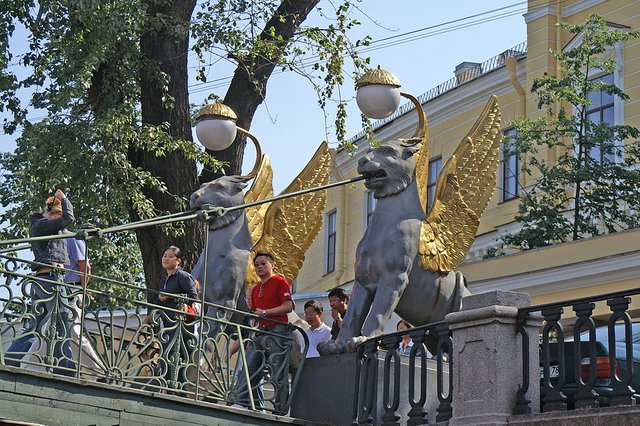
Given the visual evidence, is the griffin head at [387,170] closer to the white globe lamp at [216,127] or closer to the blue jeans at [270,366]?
the white globe lamp at [216,127]

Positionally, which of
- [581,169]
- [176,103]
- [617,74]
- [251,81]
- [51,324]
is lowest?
[51,324]

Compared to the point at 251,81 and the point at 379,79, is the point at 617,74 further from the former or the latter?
the point at 379,79

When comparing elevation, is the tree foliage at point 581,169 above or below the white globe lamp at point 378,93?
above

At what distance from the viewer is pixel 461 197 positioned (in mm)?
14164

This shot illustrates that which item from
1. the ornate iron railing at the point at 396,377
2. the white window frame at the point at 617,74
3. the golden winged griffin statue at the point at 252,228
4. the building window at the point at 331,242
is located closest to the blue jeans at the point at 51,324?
the golden winged griffin statue at the point at 252,228

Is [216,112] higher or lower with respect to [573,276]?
lower

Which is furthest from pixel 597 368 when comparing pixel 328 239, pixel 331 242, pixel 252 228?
pixel 328 239

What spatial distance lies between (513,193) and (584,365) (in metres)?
20.1

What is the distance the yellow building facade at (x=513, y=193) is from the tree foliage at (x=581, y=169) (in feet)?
4.77

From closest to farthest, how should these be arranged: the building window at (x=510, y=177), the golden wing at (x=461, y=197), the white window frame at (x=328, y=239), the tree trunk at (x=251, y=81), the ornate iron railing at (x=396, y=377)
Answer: the ornate iron railing at (x=396, y=377), the golden wing at (x=461, y=197), the tree trunk at (x=251, y=81), the building window at (x=510, y=177), the white window frame at (x=328, y=239)

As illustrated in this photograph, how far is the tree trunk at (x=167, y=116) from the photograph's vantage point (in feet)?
56.5

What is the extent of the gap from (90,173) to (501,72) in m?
16.0

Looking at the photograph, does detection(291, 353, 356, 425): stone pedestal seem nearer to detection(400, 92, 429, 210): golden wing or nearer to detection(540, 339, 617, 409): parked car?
detection(540, 339, 617, 409): parked car

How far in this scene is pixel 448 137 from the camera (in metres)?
33.3
